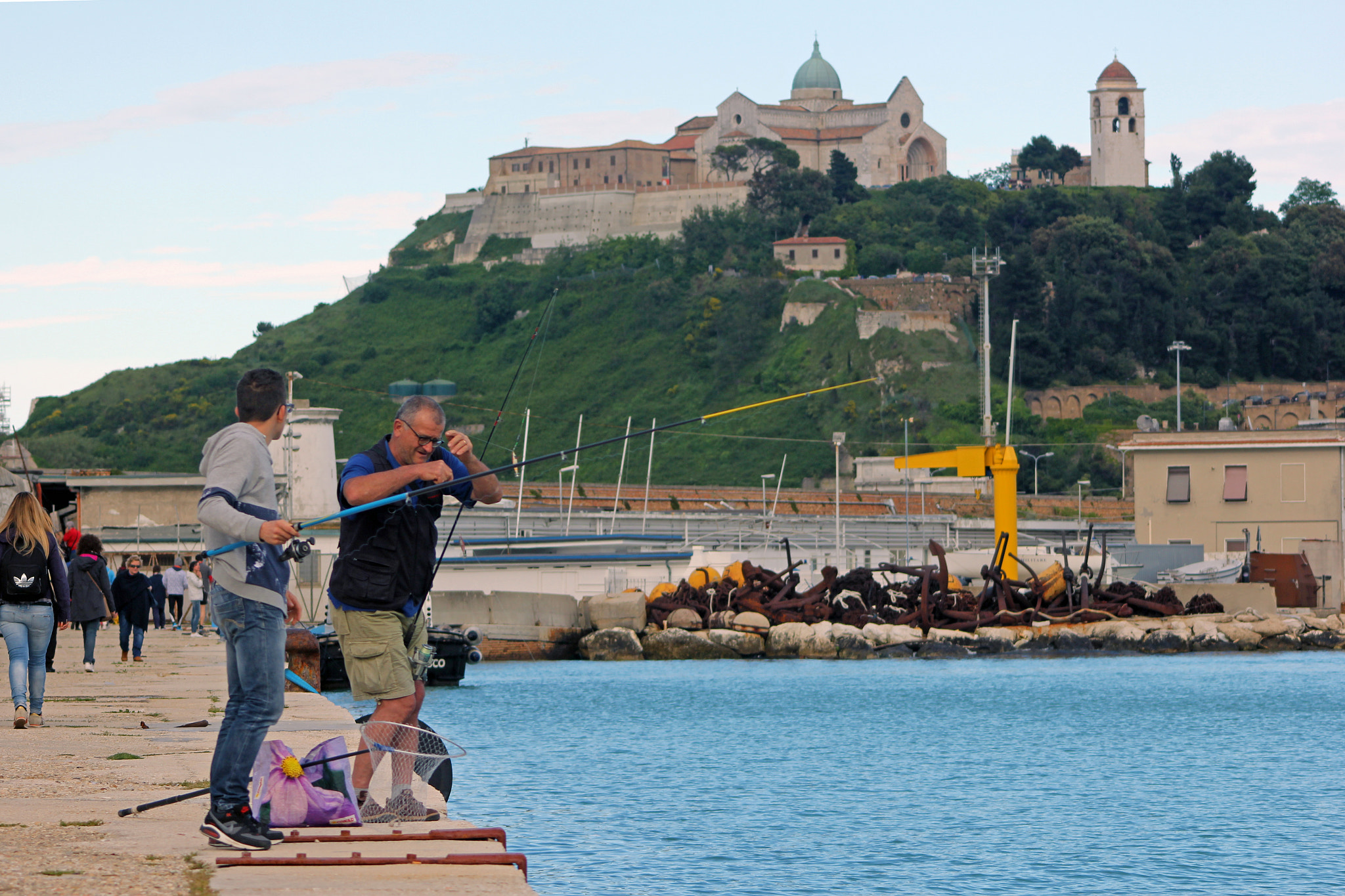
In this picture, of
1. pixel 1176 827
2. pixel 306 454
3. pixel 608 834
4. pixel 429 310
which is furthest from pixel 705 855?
pixel 429 310

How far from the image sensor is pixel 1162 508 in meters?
45.5

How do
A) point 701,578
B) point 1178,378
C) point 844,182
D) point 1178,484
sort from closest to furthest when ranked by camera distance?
point 701,578 < point 1178,484 < point 1178,378 < point 844,182

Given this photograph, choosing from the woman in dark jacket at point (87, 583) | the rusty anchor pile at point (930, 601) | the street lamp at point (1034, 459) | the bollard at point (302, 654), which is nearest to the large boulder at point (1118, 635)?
the rusty anchor pile at point (930, 601)

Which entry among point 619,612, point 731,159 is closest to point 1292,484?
point 619,612

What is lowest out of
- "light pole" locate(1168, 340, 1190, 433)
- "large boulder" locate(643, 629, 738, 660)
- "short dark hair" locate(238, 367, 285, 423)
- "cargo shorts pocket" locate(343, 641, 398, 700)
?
"large boulder" locate(643, 629, 738, 660)

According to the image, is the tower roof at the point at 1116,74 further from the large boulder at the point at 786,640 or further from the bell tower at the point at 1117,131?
the large boulder at the point at 786,640

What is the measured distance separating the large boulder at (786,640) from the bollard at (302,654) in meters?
18.8

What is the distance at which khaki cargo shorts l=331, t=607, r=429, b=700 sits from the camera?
259 inches

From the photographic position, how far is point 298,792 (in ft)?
20.9

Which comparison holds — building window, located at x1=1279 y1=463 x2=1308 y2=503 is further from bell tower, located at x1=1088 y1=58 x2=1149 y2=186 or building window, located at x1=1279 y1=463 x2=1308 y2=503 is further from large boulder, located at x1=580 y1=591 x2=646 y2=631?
bell tower, located at x1=1088 y1=58 x2=1149 y2=186

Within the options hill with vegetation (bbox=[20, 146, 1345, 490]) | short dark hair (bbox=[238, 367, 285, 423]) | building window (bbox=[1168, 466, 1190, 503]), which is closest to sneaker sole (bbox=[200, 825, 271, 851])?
short dark hair (bbox=[238, 367, 285, 423])

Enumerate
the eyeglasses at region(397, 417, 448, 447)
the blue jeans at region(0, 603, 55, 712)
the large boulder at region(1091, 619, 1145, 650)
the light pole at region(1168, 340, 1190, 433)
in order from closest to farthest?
the eyeglasses at region(397, 417, 448, 447)
the blue jeans at region(0, 603, 55, 712)
the large boulder at region(1091, 619, 1145, 650)
the light pole at region(1168, 340, 1190, 433)

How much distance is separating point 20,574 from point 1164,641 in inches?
1106

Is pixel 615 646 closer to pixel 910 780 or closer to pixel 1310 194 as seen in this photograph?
pixel 910 780
